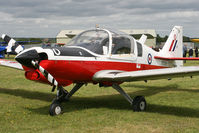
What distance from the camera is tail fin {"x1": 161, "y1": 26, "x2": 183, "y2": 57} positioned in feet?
33.8

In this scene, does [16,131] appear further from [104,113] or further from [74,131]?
[104,113]

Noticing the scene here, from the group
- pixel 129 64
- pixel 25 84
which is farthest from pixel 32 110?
pixel 25 84

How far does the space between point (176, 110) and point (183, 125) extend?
1627 mm

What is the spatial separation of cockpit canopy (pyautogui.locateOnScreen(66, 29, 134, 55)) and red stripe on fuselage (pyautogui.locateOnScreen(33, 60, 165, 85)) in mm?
355

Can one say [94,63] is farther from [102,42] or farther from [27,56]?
[27,56]

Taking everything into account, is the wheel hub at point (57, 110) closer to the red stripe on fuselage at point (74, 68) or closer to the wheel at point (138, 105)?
the red stripe on fuselage at point (74, 68)

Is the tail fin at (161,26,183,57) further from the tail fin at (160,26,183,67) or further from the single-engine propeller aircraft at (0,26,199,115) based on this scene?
the single-engine propeller aircraft at (0,26,199,115)

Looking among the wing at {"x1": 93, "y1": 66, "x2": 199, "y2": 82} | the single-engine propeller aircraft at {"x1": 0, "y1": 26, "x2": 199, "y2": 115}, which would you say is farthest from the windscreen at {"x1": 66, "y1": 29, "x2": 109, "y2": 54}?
the wing at {"x1": 93, "y1": 66, "x2": 199, "y2": 82}

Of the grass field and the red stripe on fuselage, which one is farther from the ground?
the red stripe on fuselage

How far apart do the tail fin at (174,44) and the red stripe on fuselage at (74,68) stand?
3.47 metres

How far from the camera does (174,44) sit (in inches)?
417

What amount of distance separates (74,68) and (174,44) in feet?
17.4

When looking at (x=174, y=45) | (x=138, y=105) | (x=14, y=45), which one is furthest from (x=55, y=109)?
(x=174, y=45)

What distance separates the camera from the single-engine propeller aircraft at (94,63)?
627 centimetres
